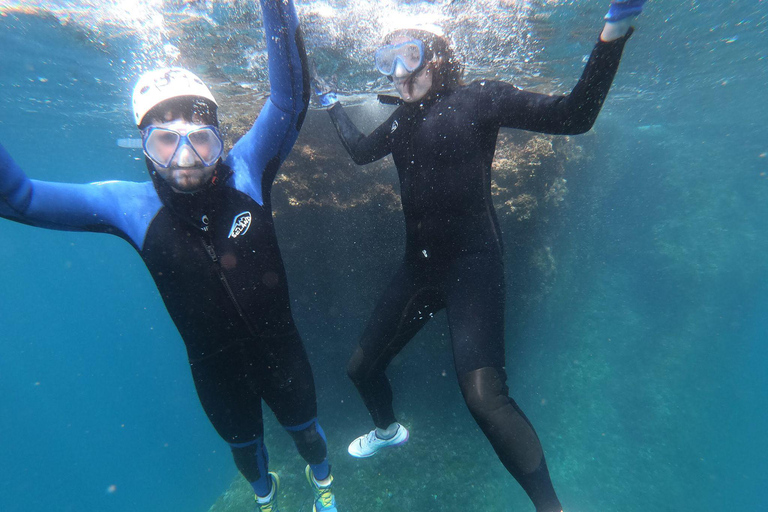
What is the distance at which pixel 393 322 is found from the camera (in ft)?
10.3

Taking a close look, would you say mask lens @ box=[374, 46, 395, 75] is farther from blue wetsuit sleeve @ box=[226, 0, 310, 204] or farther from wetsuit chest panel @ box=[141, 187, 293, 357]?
wetsuit chest panel @ box=[141, 187, 293, 357]

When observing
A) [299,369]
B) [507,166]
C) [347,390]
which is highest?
[507,166]

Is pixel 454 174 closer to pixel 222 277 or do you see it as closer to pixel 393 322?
pixel 393 322

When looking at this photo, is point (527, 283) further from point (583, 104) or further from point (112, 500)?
point (112, 500)

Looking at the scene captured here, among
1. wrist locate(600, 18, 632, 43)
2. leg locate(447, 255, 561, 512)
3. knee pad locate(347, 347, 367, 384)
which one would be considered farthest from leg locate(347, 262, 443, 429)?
wrist locate(600, 18, 632, 43)

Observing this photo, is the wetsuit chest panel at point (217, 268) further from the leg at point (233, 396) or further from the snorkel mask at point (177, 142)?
the snorkel mask at point (177, 142)

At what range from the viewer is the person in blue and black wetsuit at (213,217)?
2193 mm

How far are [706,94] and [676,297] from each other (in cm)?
889

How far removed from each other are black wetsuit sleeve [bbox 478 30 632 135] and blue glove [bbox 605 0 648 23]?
0.11 m

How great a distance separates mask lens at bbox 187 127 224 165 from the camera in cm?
226

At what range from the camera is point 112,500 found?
2766cm

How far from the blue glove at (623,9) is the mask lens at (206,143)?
2.50 metres

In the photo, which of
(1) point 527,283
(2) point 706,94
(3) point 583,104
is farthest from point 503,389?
(2) point 706,94

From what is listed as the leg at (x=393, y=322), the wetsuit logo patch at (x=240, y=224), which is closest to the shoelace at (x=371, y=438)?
the leg at (x=393, y=322)
